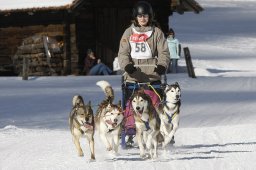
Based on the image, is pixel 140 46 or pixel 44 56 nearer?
pixel 140 46

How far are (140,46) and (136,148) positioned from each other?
140cm

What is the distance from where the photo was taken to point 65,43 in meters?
27.8

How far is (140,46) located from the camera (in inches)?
396

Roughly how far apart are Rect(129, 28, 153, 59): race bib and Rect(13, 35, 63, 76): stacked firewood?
708 inches

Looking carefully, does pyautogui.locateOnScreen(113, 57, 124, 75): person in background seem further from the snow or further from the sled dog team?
the sled dog team

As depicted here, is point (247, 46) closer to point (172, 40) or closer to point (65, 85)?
point (172, 40)

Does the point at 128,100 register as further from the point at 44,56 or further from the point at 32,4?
the point at 44,56

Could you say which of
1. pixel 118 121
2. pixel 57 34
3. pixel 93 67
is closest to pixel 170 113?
pixel 118 121

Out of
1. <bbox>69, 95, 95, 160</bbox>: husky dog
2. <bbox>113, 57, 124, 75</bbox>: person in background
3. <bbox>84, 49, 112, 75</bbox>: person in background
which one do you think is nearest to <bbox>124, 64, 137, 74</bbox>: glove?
<bbox>69, 95, 95, 160</bbox>: husky dog

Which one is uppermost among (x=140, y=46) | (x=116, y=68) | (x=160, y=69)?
(x=140, y=46)

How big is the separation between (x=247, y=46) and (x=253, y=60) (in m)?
6.86

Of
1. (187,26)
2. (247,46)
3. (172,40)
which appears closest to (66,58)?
(172,40)

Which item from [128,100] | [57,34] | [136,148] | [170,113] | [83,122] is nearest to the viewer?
[83,122]

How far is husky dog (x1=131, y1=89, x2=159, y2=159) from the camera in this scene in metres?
9.04
